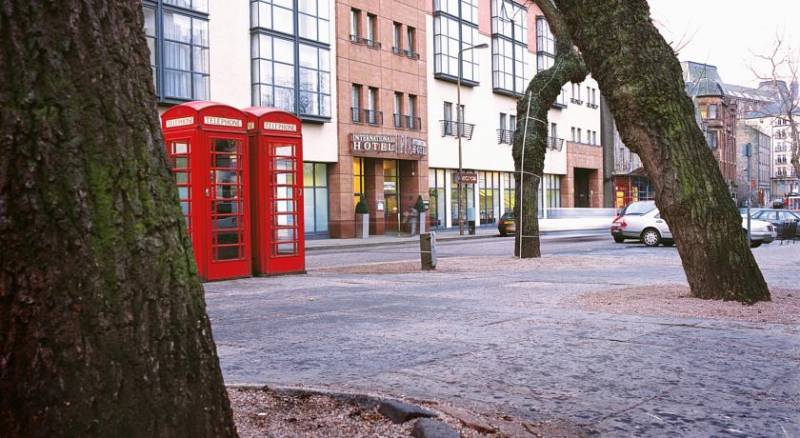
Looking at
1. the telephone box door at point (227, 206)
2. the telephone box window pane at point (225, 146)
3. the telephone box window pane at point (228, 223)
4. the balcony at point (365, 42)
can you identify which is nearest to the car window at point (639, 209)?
the balcony at point (365, 42)

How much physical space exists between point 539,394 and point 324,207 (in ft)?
101

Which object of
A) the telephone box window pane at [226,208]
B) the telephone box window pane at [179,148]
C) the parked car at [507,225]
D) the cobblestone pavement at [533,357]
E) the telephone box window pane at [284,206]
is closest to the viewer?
the cobblestone pavement at [533,357]

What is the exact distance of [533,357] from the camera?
577 cm

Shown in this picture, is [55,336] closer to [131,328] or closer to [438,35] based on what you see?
[131,328]

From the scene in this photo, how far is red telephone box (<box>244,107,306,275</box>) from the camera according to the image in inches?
544

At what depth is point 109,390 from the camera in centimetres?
246

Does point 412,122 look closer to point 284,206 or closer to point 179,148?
point 284,206

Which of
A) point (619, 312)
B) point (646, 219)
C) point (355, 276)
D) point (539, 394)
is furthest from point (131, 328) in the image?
point (646, 219)

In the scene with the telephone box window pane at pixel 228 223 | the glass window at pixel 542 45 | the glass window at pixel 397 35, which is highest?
the glass window at pixel 542 45

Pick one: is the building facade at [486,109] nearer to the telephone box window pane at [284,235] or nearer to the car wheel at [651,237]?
the car wheel at [651,237]

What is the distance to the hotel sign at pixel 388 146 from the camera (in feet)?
116

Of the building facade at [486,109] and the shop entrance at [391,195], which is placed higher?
the building facade at [486,109]

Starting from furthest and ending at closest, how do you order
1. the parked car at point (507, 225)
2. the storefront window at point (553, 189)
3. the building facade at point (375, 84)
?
the storefront window at point (553, 189) → the parked car at point (507, 225) → the building facade at point (375, 84)

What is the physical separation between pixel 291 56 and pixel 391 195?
10004mm
